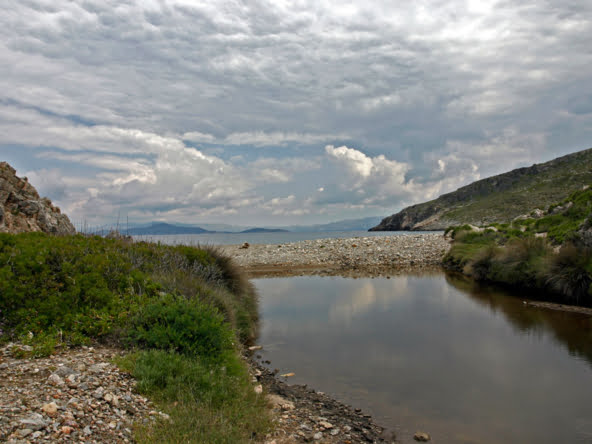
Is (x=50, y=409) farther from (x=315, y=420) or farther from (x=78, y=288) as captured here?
(x=315, y=420)

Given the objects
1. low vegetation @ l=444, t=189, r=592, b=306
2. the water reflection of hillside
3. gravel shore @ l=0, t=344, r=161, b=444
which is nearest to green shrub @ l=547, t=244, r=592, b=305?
low vegetation @ l=444, t=189, r=592, b=306

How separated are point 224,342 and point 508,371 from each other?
6.19 meters

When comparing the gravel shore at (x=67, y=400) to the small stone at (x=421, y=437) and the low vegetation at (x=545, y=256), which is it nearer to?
the small stone at (x=421, y=437)

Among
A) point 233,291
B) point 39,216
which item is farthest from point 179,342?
point 39,216

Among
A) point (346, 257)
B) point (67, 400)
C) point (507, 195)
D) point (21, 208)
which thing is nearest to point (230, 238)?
point (346, 257)

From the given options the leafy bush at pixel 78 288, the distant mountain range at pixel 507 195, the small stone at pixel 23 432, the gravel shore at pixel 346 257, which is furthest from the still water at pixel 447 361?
the distant mountain range at pixel 507 195

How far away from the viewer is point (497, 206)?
74812 millimetres

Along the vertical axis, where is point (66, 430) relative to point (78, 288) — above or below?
below

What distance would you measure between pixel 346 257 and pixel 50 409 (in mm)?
27214

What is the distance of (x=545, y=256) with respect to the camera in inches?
644

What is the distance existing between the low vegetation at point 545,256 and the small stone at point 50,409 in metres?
16.0

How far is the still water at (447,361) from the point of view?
613 centimetres

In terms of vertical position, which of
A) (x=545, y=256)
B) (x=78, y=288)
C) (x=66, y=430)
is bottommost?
(x=66, y=430)

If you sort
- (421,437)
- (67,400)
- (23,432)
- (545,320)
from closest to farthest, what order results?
(23,432), (67,400), (421,437), (545,320)
